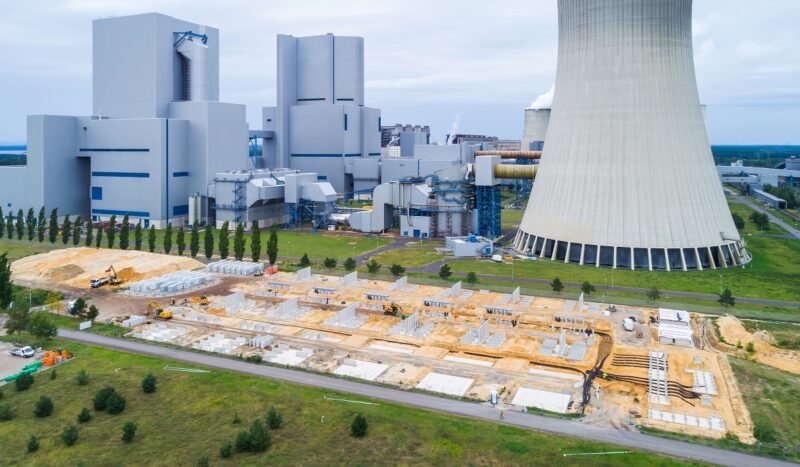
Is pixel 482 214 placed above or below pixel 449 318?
above

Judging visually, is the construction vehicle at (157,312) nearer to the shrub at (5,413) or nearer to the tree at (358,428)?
the shrub at (5,413)

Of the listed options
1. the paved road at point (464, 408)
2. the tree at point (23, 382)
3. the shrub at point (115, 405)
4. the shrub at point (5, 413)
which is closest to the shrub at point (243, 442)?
the paved road at point (464, 408)

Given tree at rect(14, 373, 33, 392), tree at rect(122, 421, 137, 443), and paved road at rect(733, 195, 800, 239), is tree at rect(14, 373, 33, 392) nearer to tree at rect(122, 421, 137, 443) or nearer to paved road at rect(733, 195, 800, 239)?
tree at rect(122, 421, 137, 443)

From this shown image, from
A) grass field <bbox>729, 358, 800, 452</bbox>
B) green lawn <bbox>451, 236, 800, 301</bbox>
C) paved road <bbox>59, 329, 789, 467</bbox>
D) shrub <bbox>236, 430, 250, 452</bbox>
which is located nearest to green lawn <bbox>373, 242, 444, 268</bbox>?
green lawn <bbox>451, 236, 800, 301</bbox>

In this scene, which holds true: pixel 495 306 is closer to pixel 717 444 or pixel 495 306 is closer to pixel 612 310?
pixel 612 310

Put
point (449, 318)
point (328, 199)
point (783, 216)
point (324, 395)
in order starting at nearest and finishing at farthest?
point (324, 395)
point (449, 318)
point (328, 199)
point (783, 216)

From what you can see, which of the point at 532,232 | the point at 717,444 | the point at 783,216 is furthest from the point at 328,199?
the point at 783,216

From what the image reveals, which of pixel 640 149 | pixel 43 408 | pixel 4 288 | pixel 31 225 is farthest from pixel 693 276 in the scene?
pixel 31 225
